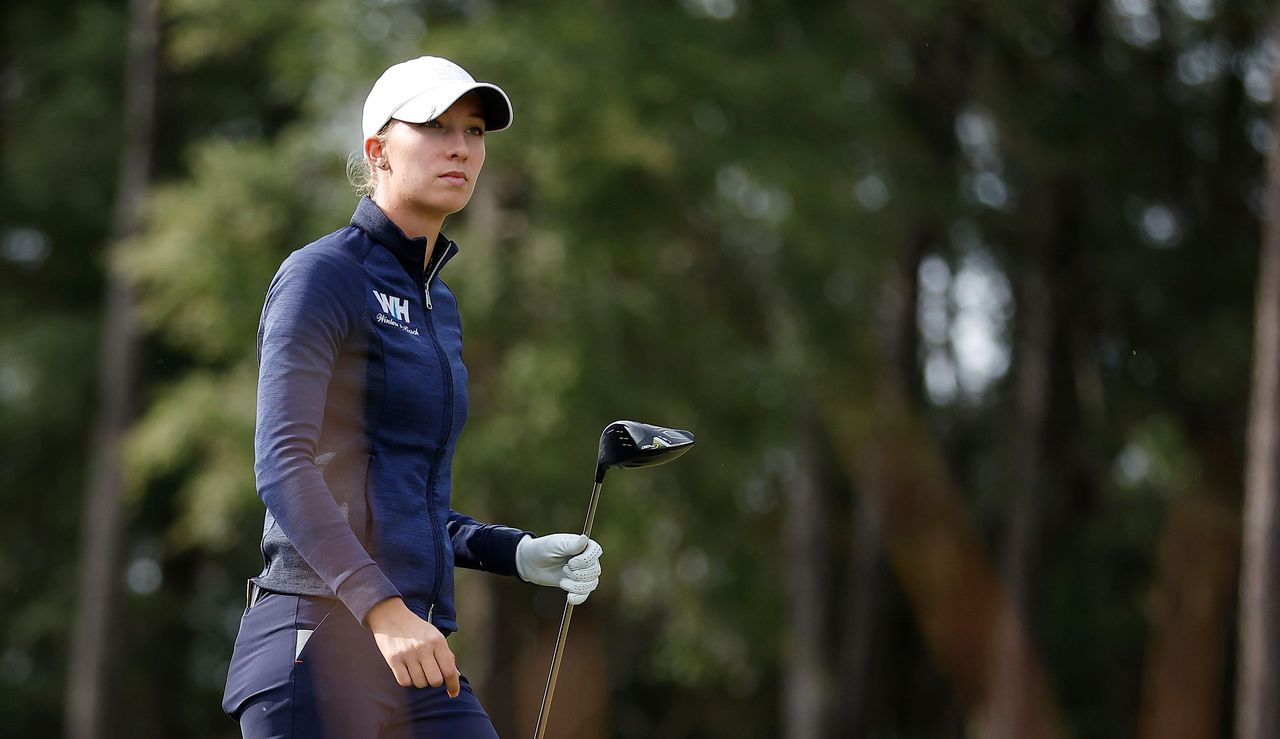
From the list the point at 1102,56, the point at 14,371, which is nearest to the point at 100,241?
the point at 14,371

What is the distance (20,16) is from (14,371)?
5.10m

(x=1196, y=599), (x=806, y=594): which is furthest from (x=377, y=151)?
(x=1196, y=599)

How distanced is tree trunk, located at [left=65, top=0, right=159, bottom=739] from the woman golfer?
14.6 metres

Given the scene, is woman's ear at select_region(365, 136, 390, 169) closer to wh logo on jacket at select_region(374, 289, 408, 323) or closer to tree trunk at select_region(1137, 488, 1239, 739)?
wh logo on jacket at select_region(374, 289, 408, 323)

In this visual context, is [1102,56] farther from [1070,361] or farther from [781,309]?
[781,309]

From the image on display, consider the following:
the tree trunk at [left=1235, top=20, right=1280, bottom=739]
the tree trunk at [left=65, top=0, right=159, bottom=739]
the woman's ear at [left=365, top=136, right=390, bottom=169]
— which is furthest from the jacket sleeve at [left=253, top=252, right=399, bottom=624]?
the tree trunk at [left=65, top=0, right=159, bottom=739]

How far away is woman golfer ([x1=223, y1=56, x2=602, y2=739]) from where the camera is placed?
9.66 ft

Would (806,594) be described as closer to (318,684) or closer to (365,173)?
(365,173)

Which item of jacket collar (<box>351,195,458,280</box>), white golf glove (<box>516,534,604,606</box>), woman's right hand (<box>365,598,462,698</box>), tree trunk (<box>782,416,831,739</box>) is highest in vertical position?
jacket collar (<box>351,195,458,280</box>)

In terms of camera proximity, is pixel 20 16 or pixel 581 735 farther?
pixel 581 735

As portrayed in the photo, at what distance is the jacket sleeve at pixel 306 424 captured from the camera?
2.91 m

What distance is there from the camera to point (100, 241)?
2175cm

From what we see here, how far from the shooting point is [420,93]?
10.8 ft

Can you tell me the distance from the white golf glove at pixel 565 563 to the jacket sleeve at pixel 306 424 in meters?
0.66
